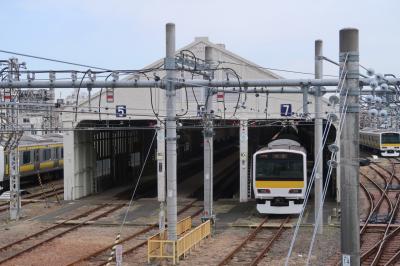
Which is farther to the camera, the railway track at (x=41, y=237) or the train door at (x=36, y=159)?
the train door at (x=36, y=159)

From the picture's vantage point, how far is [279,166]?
22969 millimetres

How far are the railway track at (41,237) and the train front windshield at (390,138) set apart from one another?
29.7 m

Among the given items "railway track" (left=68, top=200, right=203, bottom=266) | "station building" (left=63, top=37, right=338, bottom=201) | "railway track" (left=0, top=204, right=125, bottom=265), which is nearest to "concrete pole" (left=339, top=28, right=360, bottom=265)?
"railway track" (left=68, top=200, right=203, bottom=266)

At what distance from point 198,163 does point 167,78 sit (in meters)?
41.0

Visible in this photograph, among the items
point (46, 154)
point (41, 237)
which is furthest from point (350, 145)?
point (46, 154)

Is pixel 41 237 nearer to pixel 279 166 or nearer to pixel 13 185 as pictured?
pixel 13 185

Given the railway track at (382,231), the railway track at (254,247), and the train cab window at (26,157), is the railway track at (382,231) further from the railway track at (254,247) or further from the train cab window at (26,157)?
the train cab window at (26,157)

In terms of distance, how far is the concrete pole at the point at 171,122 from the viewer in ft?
48.9

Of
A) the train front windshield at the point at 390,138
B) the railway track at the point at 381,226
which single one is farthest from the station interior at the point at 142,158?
the train front windshield at the point at 390,138

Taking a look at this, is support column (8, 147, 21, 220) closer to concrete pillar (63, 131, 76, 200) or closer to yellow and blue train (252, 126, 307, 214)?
concrete pillar (63, 131, 76, 200)

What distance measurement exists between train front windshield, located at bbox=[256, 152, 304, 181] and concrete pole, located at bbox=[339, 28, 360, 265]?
1399 cm

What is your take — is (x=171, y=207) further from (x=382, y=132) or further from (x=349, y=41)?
(x=382, y=132)

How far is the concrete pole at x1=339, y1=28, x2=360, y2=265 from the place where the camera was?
8578 millimetres

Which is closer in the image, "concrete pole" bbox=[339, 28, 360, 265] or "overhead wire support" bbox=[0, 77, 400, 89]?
"concrete pole" bbox=[339, 28, 360, 265]
